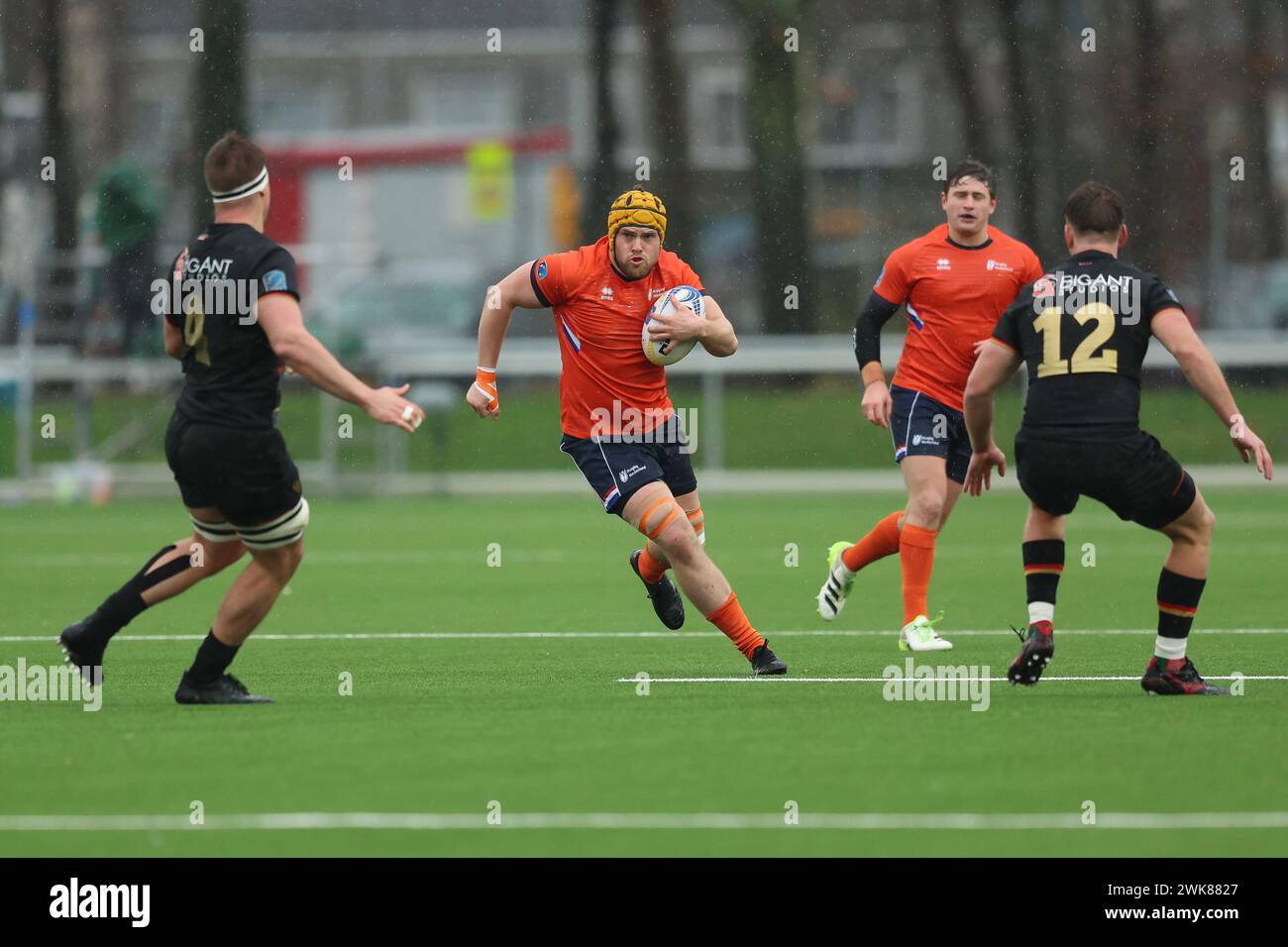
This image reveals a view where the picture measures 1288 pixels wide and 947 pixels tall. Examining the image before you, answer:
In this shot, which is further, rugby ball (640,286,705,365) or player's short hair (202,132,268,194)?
rugby ball (640,286,705,365)

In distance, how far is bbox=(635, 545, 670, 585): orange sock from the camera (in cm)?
1076

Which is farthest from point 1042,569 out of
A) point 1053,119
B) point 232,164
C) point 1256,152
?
point 1256,152

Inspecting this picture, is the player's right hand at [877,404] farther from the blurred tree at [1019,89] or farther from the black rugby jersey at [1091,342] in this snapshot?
the blurred tree at [1019,89]

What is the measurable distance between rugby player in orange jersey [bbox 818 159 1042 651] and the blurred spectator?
697 inches

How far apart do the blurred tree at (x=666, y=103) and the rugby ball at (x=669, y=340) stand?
21151mm

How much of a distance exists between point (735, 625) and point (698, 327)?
1308mm

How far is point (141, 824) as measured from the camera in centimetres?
635

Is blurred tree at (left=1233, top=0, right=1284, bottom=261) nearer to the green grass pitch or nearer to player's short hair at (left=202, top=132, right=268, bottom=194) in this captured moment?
the green grass pitch

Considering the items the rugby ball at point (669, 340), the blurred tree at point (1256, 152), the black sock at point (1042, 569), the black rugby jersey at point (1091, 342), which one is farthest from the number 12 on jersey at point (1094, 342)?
the blurred tree at point (1256, 152)

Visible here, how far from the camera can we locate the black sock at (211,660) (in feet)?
28.5

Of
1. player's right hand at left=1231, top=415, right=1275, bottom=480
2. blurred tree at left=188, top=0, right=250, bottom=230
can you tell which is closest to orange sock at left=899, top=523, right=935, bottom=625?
player's right hand at left=1231, top=415, right=1275, bottom=480

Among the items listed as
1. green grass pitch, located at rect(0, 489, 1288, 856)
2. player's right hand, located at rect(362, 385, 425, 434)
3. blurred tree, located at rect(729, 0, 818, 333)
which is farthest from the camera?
blurred tree, located at rect(729, 0, 818, 333)

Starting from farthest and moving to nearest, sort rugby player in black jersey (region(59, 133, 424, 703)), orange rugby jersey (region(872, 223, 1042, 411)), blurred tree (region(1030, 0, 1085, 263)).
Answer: blurred tree (region(1030, 0, 1085, 263)) < orange rugby jersey (region(872, 223, 1042, 411)) < rugby player in black jersey (region(59, 133, 424, 703))

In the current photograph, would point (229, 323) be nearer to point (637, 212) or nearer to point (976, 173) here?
point (637, 212)
